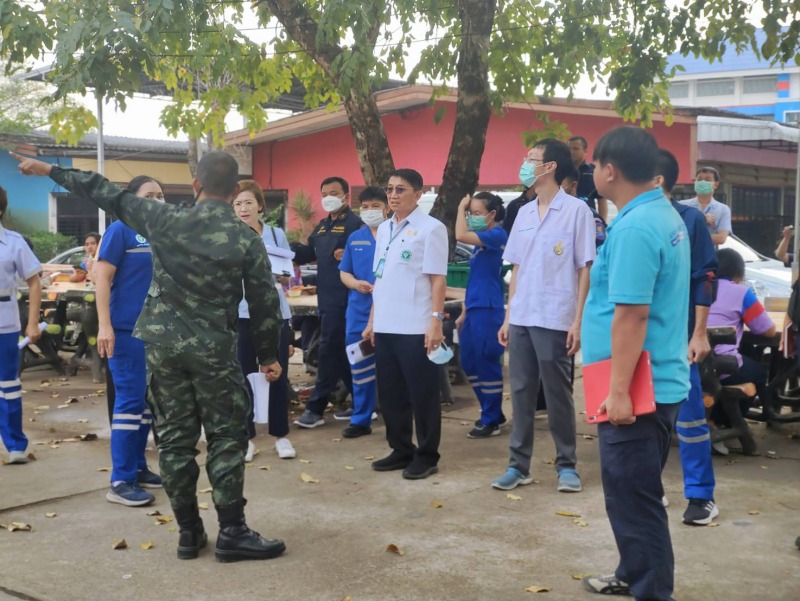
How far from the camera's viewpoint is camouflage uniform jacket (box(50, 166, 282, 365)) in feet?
15.1

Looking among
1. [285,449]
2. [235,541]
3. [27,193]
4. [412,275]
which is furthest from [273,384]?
[27,193]

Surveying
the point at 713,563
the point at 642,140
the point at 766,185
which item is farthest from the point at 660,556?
the point at 766,185

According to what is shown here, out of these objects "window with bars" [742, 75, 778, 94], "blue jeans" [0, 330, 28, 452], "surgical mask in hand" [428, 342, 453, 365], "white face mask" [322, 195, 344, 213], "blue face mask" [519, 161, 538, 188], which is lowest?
"blue jeans" [0, 330, 28, 452]

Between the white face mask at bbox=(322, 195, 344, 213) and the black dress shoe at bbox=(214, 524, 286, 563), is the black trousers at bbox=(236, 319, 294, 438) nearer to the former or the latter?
the white face mask at bbox=(322, 195, 344, 213)

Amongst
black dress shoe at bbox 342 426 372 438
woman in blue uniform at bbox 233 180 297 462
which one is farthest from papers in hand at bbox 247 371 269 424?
black dress shoe at bbox 342 426 372 438

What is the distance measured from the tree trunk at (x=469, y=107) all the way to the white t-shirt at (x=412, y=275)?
9.70ft

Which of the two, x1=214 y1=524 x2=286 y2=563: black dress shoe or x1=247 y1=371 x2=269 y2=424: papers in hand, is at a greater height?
x1=247 y1=371 x2=269 y2=424: papers in hand

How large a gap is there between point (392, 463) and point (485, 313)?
5.14ft

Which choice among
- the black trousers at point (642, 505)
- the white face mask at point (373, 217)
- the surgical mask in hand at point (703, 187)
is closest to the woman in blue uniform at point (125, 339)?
the white face mask at point (373, 217)

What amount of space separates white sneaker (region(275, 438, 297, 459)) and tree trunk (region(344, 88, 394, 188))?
3396 mm

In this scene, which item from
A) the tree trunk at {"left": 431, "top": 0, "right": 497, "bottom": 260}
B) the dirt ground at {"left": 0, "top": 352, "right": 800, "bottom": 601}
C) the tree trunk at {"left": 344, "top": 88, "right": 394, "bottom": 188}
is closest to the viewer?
the dirt ground at {"left": 0, "top": 352, "right": 800, "bottom": 601}

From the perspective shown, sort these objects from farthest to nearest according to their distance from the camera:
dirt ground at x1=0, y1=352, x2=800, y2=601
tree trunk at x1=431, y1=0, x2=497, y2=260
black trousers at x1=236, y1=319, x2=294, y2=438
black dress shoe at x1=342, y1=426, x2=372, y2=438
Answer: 1. tree trunk at x1=431, y1=0, x2=497, y2=260
2. black dress shoe at x1=342, y1=426, x2=372, y2=438
3. black trousers at x1=236, y1=319, x2=294, y2=438
4. dirt ground at x1=0, y1=352, x2=800, y2=601

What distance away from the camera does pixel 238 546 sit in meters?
4.73

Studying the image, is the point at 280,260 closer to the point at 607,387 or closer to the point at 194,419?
the point at 194,419
